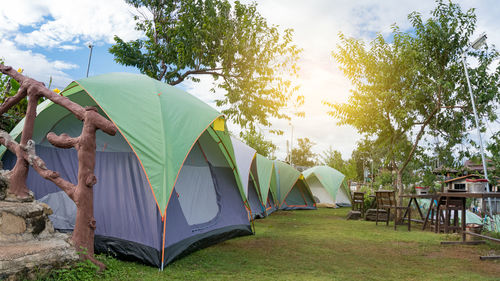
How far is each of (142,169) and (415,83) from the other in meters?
8.81

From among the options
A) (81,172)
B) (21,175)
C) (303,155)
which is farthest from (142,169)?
(303,155)

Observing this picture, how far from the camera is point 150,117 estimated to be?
427 cm

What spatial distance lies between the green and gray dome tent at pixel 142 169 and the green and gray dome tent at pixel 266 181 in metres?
4.88

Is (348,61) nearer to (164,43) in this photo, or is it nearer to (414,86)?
(414,86)

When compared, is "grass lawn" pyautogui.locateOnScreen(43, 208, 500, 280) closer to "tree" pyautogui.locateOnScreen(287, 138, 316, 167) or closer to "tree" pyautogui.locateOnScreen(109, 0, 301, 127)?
"tree" pyautogui.locateOnScreen(109, 0, 301, 127)

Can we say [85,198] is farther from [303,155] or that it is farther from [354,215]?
[303,155]

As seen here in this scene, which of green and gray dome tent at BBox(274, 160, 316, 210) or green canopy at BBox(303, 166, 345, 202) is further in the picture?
green canopy at BBox(303, 166, 345, 202)

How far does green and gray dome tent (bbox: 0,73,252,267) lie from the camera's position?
404cm

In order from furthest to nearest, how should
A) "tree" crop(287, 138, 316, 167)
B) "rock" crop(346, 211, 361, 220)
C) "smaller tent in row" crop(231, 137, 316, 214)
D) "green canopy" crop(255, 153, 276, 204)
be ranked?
"tree" crop(287, 138, 316, 167)
"rock" crop(346, 211, 361, 220)
"green canopy" crop(255, 153, 276, 204)
"smaller tent in row" crop(231, 137, 316, 214)

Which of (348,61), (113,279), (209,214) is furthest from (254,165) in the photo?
(113,279)

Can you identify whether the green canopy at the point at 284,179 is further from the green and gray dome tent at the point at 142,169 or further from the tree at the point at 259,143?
the tree at the point at 259,143

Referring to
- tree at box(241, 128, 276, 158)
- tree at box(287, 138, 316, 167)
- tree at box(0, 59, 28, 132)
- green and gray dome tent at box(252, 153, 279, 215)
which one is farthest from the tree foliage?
tree at box(287, 138, 316, 167)

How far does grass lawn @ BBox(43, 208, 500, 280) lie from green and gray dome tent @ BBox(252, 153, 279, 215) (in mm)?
3563

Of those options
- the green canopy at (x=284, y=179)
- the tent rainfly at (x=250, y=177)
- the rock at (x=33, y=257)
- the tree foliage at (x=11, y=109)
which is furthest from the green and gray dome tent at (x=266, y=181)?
the rock at (x=33, y=257)
